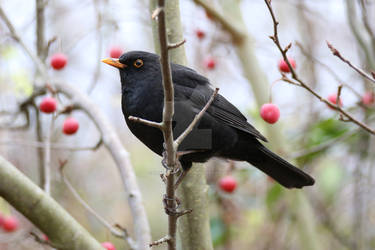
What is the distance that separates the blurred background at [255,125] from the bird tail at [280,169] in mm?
354

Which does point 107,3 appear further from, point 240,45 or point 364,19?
point 364,19

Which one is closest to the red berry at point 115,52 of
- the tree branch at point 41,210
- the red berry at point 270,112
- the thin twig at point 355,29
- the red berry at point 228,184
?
the red berry at point 228,184

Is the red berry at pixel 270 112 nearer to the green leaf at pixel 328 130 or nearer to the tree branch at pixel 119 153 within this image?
the tree branch at pixel 119 153

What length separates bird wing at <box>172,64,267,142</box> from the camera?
317cm

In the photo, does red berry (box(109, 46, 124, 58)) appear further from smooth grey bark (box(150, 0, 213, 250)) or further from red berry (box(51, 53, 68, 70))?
smooth grey bark (box(150, 0, 213, 250))

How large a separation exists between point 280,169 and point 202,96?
35.6 inches

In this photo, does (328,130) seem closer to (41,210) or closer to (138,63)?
(138,63)

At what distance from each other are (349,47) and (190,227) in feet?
17.3

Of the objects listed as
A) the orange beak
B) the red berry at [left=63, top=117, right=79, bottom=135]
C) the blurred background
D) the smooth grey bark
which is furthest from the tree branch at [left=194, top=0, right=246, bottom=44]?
the red berry at [left=63, top=117, right=79, bottom=135]

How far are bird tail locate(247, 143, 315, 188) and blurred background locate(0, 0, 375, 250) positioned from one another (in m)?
0.35

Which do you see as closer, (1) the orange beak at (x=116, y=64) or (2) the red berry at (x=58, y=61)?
(1) the orange beak at (x=116, y=64)

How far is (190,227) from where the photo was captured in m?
3.02

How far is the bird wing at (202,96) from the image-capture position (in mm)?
3172

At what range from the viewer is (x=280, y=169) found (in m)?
3.64
